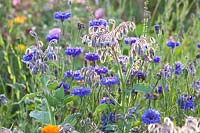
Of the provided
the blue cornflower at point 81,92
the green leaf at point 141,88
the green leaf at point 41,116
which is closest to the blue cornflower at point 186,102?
the green leaf at point 141,88

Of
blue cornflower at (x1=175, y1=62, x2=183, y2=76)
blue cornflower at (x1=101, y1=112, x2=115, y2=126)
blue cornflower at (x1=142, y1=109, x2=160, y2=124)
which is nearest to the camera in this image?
blue cornflower at (x1=142, y1=109, x2=160, y2=124)

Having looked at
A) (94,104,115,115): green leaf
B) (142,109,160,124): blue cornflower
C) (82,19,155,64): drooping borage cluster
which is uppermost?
(82,19,155,64): drooping borage cluster

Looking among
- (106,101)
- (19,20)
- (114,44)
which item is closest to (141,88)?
(106,101)

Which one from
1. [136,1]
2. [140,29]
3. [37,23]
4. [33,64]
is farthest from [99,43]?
[136,1]

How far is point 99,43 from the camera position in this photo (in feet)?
6.53

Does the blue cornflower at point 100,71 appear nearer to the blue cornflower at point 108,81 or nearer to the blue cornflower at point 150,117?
the blue cornflower at point 108,81

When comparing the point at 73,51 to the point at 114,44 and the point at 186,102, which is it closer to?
the point at 114,44

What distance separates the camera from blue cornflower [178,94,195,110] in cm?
215

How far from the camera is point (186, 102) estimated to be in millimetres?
2150

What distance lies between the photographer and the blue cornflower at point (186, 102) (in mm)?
2150

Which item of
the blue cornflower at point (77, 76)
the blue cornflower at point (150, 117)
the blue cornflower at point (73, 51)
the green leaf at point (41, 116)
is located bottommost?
the green leaf at point (41, 116)

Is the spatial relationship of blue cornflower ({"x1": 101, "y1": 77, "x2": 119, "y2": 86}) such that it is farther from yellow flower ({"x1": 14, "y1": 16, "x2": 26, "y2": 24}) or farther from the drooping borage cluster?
yellow flower ({"x1": 14, "y1": 16, "x2": 26, "y2": 24})

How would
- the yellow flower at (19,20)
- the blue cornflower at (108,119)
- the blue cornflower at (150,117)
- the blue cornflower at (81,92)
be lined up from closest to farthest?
the blue cornflower at (150,117)
the blue cornflower at (81,92)
the blue cornflower at (108,119)
the yellow flower at (19,20)

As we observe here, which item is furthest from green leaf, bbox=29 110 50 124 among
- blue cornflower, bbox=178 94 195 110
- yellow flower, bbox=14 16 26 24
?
yellow flower, bbox=14 16 26 24
